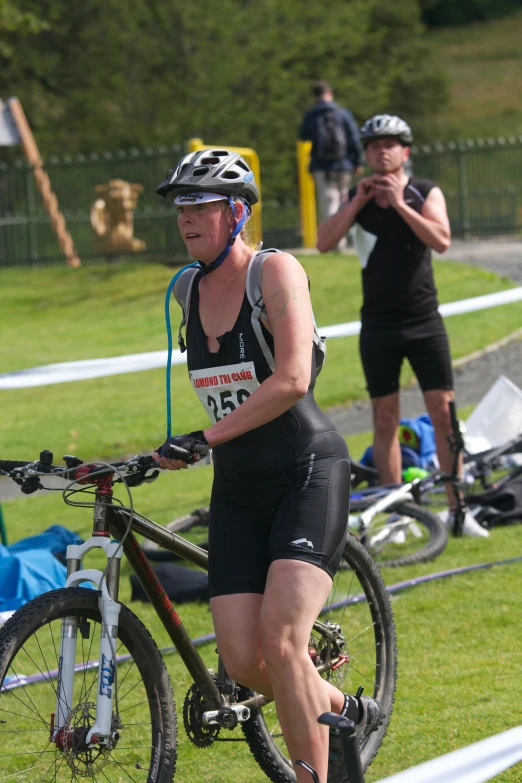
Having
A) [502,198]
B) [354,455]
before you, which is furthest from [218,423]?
[502,198]

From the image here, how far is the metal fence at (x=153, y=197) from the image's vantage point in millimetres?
24875

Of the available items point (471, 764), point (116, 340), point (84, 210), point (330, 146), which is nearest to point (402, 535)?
point (471, 764)

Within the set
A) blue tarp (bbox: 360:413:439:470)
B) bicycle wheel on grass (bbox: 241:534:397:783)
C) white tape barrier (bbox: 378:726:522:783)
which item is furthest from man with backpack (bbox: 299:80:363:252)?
white tape barrier (bbox: 378:726:522:783)

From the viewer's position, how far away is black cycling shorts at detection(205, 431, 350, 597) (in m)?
3.59

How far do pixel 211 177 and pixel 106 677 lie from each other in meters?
1.48

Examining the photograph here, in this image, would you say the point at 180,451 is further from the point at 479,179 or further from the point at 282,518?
the point at 479,179

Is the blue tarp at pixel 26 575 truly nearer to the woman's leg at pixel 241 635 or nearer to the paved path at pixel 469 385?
the woman's leg at pixel 241 635

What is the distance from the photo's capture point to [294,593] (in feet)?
11.4

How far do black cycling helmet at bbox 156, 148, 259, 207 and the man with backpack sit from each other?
49.4 ft

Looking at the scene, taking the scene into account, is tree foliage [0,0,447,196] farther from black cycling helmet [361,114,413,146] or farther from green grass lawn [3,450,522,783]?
green grass lawn [3,450,522,783]

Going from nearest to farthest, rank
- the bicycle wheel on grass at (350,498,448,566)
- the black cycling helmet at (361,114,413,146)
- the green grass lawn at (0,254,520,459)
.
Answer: the bicycle wheel on grass at (350,498,448,566) → the black cycling helmet at (361,114,413,146) → the green grass lawn at (0,254,520,459)

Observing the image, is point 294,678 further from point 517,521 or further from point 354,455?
point 354,455

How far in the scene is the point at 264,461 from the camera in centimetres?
367

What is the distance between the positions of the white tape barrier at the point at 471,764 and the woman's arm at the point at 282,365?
3.72ft
